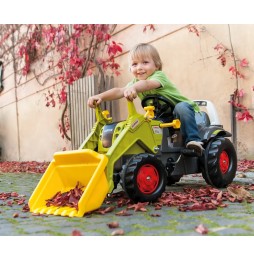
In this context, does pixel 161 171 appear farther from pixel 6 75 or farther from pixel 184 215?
pixel 6 75

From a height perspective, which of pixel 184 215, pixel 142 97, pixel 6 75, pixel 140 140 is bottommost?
pixel 184 215

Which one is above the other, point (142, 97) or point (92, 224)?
point (142, 97)

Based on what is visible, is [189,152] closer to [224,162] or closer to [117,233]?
[224,162]

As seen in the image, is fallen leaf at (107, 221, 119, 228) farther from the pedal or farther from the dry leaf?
the pedal

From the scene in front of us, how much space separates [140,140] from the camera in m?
2.87

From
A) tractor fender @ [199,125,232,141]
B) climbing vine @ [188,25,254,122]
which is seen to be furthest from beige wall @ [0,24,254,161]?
tractor fender @ [199,125,232,141]

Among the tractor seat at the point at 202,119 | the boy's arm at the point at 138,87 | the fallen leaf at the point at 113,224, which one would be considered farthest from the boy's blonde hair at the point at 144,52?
the fallen leaf at the point at 113,224

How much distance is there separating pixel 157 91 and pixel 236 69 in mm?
2675

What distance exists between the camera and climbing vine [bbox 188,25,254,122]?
17.7 feet

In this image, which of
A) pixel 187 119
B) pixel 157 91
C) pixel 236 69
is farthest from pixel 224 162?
pixel 236 69

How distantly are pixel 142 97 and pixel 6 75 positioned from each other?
352 inches

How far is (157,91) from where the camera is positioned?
3.21 meters

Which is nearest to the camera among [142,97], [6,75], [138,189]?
[138,189]

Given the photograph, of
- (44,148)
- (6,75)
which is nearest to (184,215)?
(44,148)
